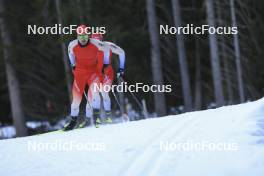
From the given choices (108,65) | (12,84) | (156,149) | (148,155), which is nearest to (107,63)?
(108,65)

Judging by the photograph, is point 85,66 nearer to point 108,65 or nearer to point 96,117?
point 108,65

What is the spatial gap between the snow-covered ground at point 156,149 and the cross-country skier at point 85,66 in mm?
1958

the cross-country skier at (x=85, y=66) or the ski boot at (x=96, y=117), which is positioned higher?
the cross-country skier at (x=85, y=66)

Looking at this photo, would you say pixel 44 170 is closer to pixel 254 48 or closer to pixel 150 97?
pixel 150 97

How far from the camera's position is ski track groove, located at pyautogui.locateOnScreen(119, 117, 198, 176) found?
659 centimetres

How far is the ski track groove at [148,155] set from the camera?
659 cm

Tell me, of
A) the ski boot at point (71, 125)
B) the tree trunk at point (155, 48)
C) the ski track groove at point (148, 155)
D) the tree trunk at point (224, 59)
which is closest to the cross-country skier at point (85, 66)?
the ski boot at point (71, 125)

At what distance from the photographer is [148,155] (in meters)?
7.15

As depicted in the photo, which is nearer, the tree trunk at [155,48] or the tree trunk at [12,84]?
the tree trunk at [155,48]

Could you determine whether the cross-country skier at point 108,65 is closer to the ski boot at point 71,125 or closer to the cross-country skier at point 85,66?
the cross-country skier at point 85,66

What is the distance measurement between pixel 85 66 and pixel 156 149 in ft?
13.0

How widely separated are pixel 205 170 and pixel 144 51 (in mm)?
19326

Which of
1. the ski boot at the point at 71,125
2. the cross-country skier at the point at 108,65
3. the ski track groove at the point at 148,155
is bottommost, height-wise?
the ski track groove at the point at 148,155

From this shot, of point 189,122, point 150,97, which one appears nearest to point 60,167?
point 189,122
